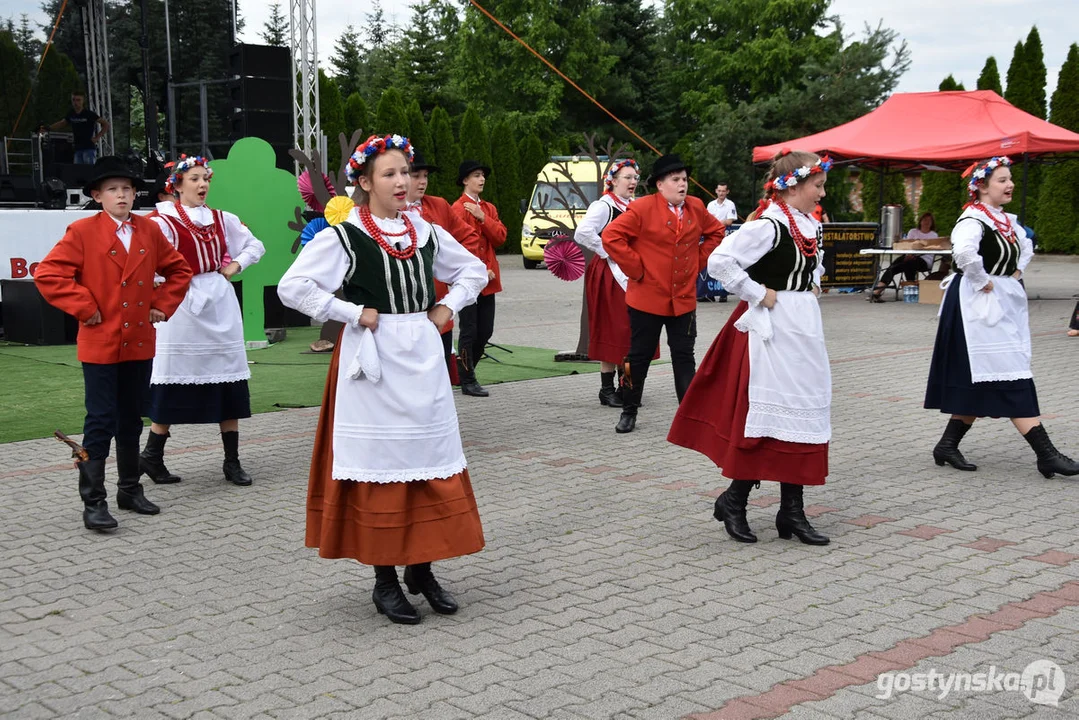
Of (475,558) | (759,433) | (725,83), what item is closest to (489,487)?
(475,558)

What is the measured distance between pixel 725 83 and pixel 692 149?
8292 millimetres

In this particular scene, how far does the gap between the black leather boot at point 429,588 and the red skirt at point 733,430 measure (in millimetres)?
1557

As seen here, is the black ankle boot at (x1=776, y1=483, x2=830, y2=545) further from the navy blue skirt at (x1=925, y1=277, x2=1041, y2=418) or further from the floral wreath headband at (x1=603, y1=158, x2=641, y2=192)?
the floral wreath headband at (x1=603, y1=158, x2=641, y2=192)

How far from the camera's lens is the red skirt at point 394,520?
14.4ft

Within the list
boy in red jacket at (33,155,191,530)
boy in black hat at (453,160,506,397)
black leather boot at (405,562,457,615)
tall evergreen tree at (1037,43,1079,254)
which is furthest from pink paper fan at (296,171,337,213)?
tall evergreen tree at (1037,43,1079,254)

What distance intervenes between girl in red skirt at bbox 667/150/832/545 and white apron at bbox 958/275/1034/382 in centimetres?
186

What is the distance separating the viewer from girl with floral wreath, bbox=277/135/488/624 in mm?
4414

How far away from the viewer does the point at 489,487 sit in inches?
267

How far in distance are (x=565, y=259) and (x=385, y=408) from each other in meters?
7.32

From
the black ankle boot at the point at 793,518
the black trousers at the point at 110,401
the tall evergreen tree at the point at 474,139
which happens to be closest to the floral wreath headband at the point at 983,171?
the black ankle boot at the point at 793,518

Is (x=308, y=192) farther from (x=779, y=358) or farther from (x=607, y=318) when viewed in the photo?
(x=779, y=358)

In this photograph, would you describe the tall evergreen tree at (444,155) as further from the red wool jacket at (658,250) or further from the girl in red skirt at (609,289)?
the red wool jacket at (658,250)

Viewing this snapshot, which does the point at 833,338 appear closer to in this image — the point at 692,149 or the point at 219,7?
the point at 219,7

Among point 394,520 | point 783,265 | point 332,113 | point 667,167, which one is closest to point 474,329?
point 667,167
